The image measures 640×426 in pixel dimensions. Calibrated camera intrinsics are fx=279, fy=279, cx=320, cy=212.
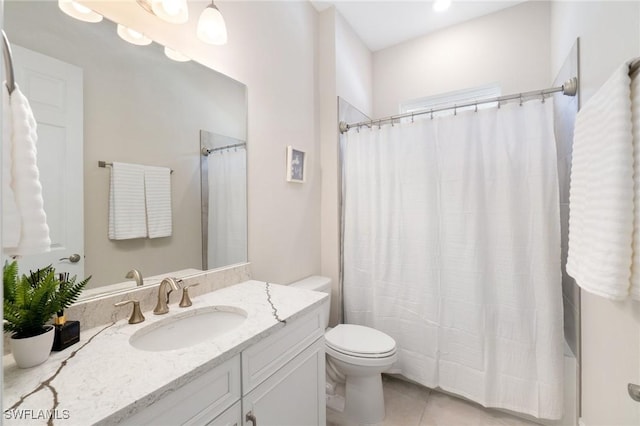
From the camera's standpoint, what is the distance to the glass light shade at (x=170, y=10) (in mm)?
1101

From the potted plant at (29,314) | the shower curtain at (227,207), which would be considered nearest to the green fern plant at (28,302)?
the potted plant at (29,314)

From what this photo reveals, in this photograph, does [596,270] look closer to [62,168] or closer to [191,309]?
[191,309]

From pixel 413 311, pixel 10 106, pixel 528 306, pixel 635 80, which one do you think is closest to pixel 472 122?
pixel 635 80

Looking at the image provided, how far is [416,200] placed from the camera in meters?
1.90

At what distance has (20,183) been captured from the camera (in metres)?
0.65

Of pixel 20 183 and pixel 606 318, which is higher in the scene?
pixel 20 183

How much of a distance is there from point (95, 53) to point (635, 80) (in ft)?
5.62

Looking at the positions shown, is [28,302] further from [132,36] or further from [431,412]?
[431,412]

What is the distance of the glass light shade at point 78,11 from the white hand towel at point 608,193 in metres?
1.70

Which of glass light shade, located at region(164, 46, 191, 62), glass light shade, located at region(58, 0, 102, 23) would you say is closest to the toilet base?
glass light shade, located at region(164, 46, 191, 62)

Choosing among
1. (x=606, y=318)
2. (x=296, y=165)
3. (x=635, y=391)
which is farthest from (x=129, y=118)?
(x=606, y=318)

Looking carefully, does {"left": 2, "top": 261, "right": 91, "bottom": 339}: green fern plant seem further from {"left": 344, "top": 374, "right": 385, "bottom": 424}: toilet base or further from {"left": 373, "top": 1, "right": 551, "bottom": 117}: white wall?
{"left": 373, "top": 1, "right": 551, "bottom": 117}: white wall

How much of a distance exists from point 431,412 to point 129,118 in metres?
2.28

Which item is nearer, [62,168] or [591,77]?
[62,168]
